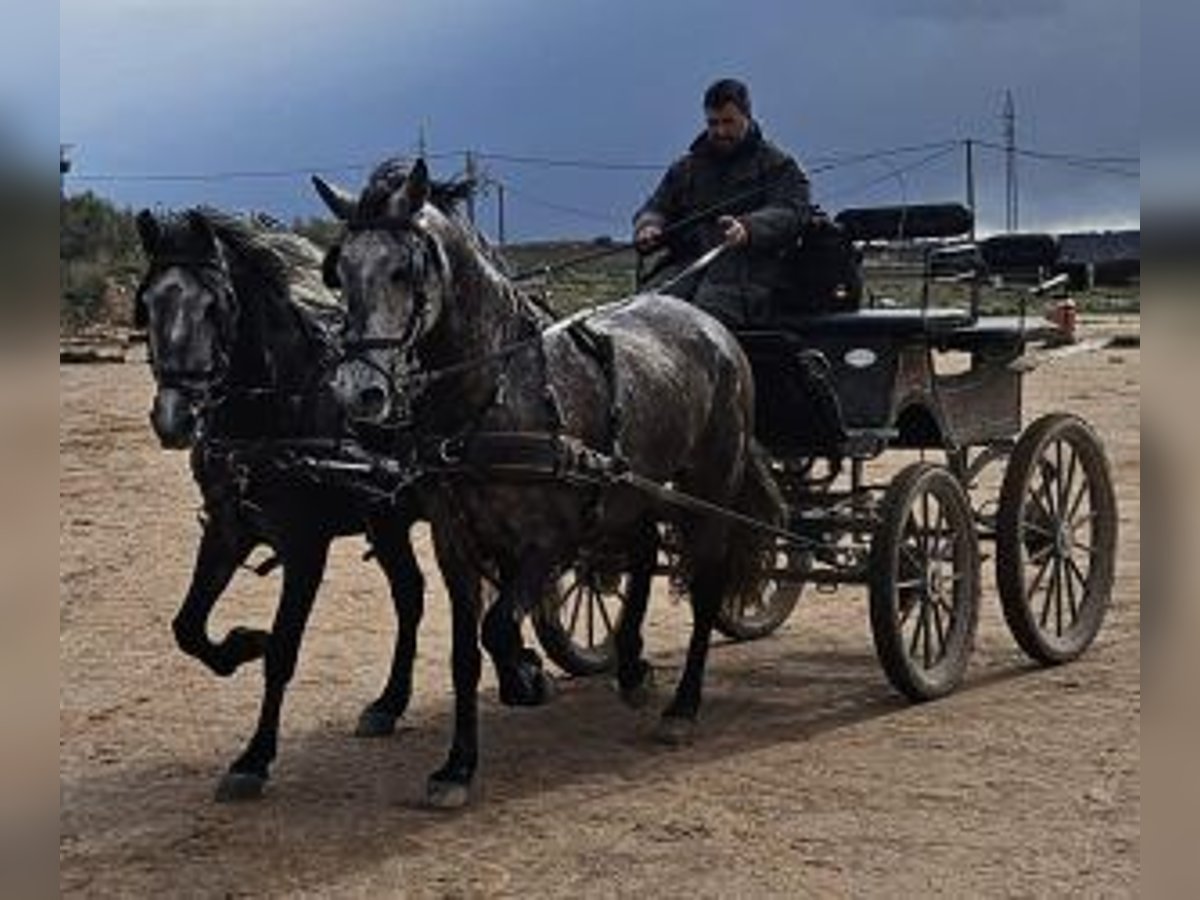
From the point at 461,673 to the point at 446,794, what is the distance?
44 centimetres

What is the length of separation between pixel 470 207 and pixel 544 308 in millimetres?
569

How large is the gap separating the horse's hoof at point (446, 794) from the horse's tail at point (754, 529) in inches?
71.8

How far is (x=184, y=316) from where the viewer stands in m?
5.82

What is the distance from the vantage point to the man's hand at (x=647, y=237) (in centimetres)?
796

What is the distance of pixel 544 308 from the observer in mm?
6629

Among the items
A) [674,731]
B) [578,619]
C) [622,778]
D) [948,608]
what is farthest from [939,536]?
[622,778]

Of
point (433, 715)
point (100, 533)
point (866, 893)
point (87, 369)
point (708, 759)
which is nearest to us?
point (866, 893)

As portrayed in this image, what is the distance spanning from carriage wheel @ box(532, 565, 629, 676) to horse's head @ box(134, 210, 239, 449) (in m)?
2.36

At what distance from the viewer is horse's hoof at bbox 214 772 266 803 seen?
6320 mm

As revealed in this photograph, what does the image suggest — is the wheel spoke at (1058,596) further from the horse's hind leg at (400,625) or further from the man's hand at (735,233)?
the horse's hind leg at (400,625)

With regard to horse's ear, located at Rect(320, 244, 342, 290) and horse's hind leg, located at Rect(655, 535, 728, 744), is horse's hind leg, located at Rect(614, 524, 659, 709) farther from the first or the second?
horse's ear, located at Rect(320, 244, 342, 290)
